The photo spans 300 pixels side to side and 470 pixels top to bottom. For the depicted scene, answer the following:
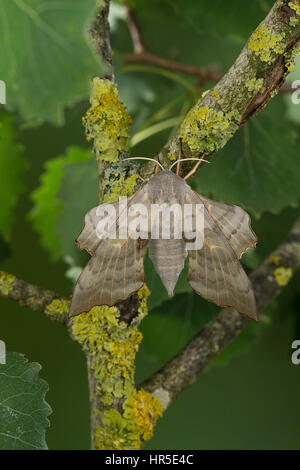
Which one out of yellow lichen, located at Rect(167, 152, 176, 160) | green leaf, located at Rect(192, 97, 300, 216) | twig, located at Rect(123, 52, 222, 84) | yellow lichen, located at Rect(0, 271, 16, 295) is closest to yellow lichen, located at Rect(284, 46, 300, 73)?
yellow lichen, located at Rect(167, 152, 176, 160)

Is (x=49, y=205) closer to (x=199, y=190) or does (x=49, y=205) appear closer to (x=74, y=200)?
(x=74, y=200)

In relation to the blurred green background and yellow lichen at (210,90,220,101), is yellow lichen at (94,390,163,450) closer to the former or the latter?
the blurred green background

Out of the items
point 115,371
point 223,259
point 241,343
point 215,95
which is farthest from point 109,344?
point 241,343

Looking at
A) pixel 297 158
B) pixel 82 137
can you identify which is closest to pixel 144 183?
pixel 297 158

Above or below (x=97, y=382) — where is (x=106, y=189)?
above

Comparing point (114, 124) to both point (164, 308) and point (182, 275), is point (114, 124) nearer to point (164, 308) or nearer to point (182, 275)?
point (182, 275)

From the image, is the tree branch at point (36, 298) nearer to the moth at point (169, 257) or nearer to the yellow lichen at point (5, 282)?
the yellow lichen at point (5, 282)
